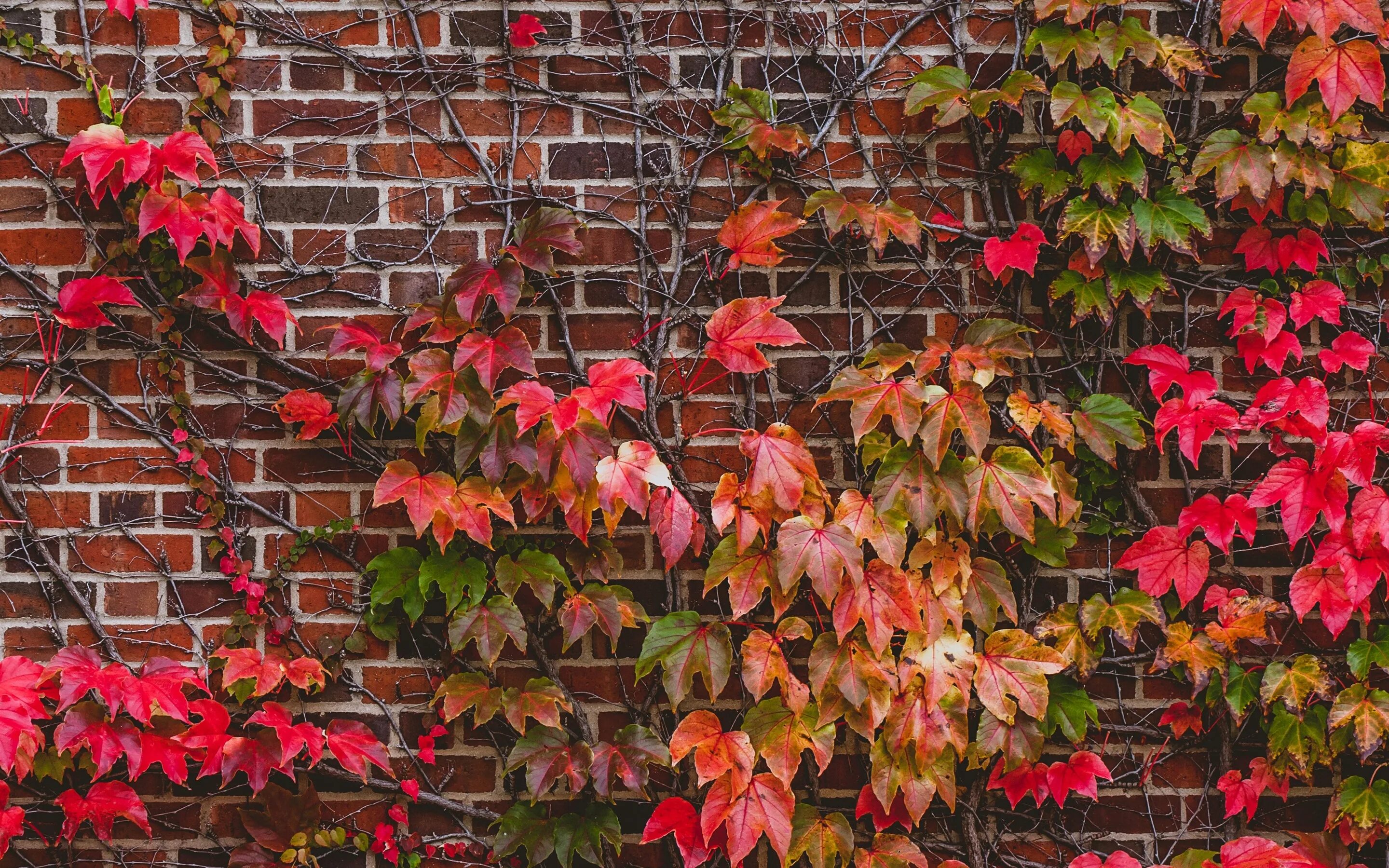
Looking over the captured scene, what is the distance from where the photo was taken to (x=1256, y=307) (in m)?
1.89

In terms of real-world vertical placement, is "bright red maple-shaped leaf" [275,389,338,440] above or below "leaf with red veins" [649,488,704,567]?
above

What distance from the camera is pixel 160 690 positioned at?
1.78 m

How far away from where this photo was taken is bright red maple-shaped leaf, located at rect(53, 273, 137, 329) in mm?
1838

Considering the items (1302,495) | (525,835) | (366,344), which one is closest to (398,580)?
(366,344)

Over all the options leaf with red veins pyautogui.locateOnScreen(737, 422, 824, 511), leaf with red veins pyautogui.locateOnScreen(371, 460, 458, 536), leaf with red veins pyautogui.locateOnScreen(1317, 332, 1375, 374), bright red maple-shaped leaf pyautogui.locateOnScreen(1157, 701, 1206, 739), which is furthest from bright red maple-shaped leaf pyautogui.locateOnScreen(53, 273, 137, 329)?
leaf with red veins pyautogui.locateOnScreen(1317, 332, 1375, 374)

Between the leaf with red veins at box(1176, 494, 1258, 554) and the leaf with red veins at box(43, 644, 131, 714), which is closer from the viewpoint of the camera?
the leaf with red veins at box(43, 644, 131, 714)

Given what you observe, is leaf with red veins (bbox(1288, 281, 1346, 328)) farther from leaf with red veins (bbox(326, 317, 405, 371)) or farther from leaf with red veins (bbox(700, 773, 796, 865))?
leaf with red veins (bbox(326, 317, 405, 371))

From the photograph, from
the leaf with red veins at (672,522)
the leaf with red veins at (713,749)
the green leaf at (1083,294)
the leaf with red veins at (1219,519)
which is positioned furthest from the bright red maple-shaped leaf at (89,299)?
the leaf with red veins at (1219,519)

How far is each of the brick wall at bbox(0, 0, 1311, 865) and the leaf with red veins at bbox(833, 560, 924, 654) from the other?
25 cm

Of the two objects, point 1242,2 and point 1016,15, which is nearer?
point 1242,2

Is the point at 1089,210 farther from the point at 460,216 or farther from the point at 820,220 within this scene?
the point at 460,216

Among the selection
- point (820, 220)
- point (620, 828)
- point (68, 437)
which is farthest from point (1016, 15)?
point (68, 437)

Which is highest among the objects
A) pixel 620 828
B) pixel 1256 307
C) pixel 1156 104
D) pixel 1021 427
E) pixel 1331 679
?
pixel 1156 104

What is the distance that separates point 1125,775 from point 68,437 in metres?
2.33
